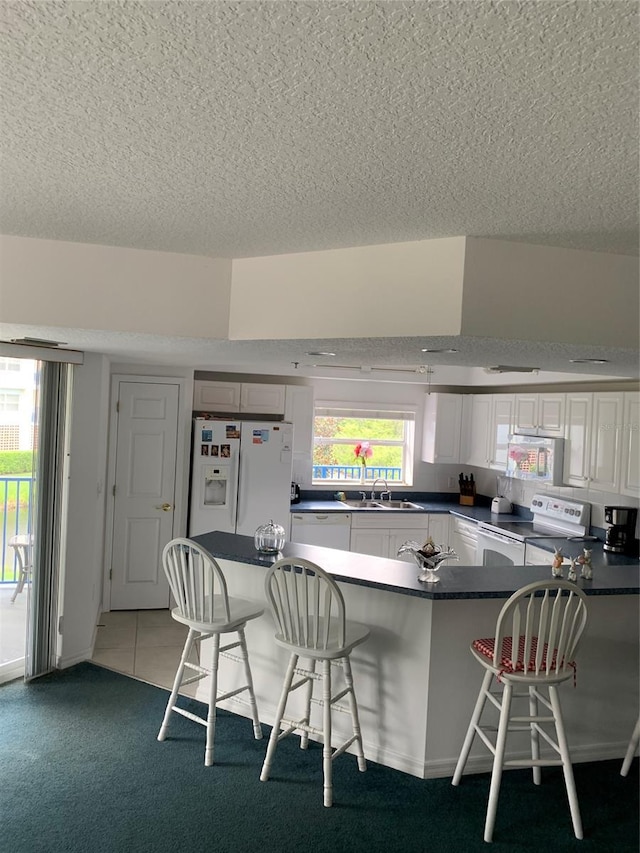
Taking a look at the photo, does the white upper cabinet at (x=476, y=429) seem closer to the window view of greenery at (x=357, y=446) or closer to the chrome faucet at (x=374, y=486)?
the window view of greenery at (x=357, y=446)

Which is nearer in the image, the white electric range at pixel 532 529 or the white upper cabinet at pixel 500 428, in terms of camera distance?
the white electric range at pixel 532 529

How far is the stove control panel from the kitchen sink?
3.98 ft

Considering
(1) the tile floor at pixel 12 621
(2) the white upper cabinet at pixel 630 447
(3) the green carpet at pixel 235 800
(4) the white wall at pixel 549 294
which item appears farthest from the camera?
(2) the white upper cabinet at pixel 630 447

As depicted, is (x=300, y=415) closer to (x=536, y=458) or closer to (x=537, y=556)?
(x=536, y=458)

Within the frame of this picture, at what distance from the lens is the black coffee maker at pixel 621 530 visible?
4980 millimetres

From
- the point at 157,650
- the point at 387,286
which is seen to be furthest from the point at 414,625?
the point at 157,650

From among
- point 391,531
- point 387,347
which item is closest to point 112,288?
point 387,347

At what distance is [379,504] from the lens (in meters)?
6.88

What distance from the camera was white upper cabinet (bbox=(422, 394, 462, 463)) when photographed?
7.00 m

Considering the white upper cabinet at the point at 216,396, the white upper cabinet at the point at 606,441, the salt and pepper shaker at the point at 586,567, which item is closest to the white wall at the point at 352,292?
the salt and pepper shaker at the point at 586,567

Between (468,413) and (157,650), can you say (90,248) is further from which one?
(468,413)

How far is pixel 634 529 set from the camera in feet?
16.5

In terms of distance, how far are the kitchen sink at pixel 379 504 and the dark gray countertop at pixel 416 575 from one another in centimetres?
270

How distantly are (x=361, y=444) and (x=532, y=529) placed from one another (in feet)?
7.01
